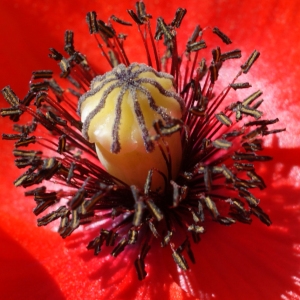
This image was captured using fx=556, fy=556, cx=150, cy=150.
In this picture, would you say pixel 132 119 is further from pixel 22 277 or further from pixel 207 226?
pixel 22 277

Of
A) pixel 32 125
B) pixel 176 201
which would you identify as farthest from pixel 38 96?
pixel 176 201

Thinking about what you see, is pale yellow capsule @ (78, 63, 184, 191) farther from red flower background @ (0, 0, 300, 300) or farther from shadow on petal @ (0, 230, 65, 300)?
shadow on petal @ (0, 230, 65, 300)

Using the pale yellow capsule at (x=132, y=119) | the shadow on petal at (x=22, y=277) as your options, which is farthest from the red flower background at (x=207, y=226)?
the pale yellow capsule at (x=132, y=119)

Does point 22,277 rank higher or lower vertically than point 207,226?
higher

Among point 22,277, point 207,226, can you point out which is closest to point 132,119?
point 207,226

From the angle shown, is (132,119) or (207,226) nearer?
(132,119)

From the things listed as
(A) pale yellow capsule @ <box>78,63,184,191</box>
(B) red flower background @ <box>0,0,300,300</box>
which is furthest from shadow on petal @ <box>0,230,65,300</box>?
(A) pale yellow capsule @ <box>78,63,184,191</box>
